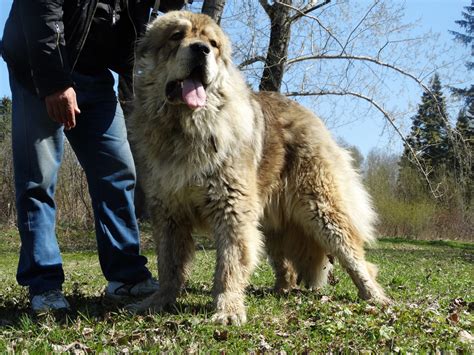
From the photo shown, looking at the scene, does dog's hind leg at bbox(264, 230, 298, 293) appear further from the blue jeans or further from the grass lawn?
the blue jeans

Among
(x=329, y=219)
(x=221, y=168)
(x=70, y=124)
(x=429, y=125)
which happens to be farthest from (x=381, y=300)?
(x=429, y=125)

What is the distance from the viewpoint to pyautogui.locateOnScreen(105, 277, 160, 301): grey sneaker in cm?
441

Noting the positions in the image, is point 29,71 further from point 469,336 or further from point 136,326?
point 469,336

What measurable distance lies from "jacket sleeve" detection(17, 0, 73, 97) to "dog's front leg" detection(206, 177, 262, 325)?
1352mm

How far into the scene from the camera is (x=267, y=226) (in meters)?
4.78

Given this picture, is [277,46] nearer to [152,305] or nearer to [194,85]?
[194,85]

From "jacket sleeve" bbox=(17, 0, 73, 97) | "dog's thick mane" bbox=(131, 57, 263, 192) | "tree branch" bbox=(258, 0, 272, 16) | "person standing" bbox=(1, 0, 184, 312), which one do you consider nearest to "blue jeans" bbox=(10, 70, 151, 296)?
"person standing" bbox=(1, 0, 184, 312)

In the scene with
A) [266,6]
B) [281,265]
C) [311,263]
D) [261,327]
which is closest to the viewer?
[261,327]

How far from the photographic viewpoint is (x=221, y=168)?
3801 mm

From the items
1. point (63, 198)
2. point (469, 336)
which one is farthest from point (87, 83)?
point (63, 198)

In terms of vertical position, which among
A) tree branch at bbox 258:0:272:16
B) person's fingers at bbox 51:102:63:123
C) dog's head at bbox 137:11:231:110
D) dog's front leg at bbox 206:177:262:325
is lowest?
dog's front leg at bbox 206:177:262:325

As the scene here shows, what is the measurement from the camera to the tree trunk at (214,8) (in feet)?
38.6

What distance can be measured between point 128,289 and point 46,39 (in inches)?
83.1

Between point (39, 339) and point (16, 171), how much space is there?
139cm
